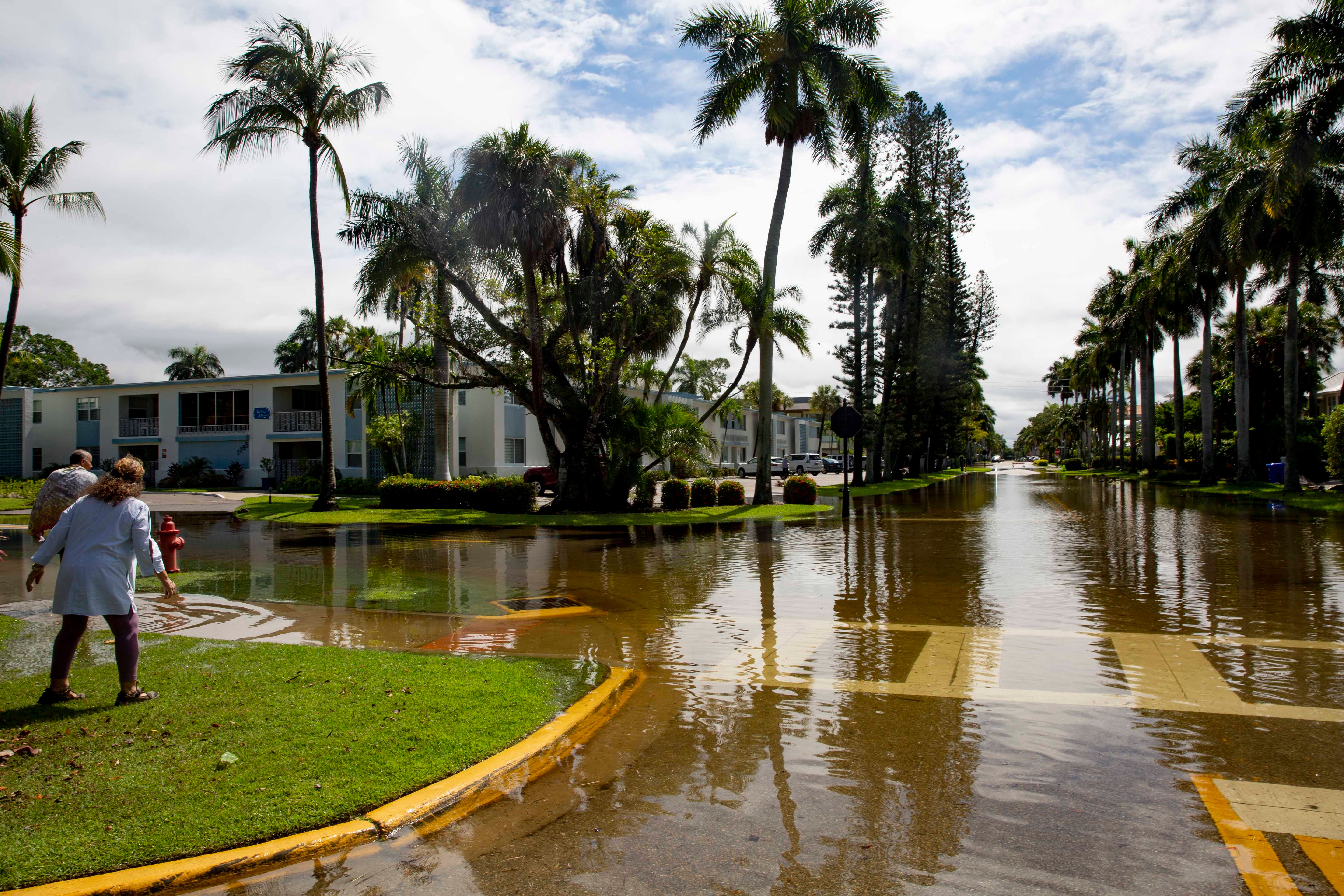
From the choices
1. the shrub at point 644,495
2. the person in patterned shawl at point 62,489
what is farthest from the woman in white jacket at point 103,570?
the shrub at point 644,495

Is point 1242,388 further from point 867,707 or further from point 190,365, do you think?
point 190,365

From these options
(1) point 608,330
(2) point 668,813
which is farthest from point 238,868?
(1) point 608,330

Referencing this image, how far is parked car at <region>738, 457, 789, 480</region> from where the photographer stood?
5472 cm

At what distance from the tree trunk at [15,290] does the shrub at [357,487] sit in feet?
40.4

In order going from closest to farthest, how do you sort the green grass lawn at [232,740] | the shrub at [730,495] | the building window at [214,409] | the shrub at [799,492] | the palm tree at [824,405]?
the green grass lawn at [232,740]
the shrub at [730,495]
the shrub at [799,492]
the building window at [214,409]
the palm tree at [824,405]

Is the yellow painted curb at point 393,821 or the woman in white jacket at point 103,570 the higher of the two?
the woman in white jacket at point 103,570

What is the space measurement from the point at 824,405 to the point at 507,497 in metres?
73.6

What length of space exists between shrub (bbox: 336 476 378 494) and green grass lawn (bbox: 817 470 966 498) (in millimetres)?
17840

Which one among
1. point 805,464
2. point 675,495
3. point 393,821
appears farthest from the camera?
point 805,464

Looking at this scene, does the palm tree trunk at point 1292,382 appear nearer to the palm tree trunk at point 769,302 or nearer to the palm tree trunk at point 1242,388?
the palm tree trunk at point 1242,388

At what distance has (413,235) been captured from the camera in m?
23.2

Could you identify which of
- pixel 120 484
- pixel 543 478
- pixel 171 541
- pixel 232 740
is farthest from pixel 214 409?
pixel 232 740

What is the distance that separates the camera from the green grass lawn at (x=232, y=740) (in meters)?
3.78

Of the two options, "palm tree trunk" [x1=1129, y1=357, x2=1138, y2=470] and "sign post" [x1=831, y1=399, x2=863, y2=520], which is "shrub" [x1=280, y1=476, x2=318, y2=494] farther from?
"palm tree trunk" [x1=1129, y1=357, x2=1138, y2=470]
